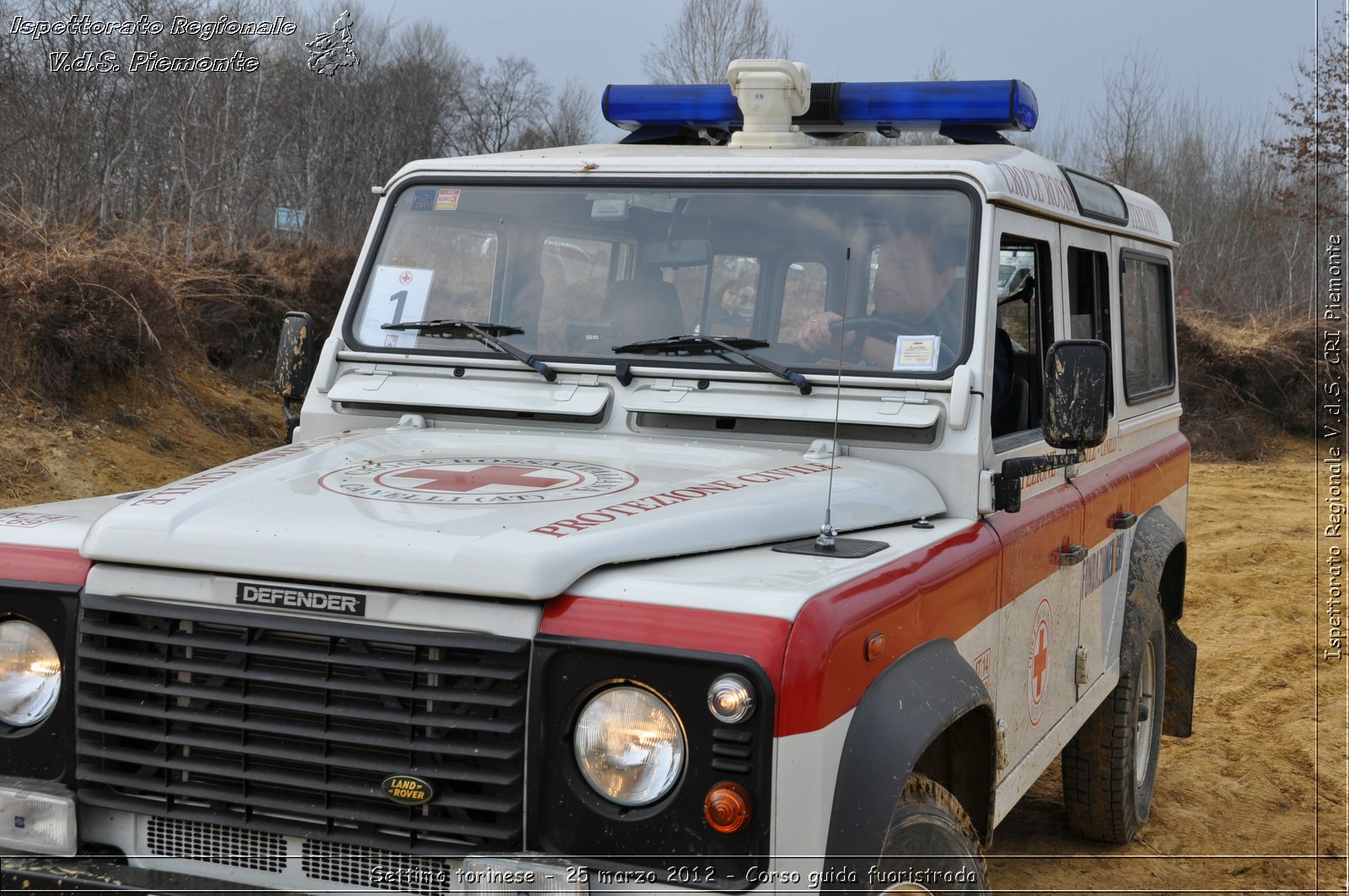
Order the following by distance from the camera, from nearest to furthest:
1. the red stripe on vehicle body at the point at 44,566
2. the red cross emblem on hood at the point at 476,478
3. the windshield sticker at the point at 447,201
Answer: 1. the red stripe on vehicle body at the point at 44,566
2. the red cross emblem on hood at the point at 476,478
3. the windshield sticker at the point at 447,201

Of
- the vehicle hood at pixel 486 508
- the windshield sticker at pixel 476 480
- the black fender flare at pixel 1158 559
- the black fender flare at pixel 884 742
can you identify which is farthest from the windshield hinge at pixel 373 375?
the black fender flare at pixel 1158 559

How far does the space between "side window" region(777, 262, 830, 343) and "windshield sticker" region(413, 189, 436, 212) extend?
1.22 meters

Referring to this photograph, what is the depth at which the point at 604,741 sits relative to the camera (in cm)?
235

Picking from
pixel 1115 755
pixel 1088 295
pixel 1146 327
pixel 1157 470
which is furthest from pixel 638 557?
pixel 1146 327

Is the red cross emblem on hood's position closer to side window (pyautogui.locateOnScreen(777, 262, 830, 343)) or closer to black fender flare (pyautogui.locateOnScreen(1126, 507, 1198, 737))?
side window (pyautogui.locateOnScreen(777, 262, 830, 343))

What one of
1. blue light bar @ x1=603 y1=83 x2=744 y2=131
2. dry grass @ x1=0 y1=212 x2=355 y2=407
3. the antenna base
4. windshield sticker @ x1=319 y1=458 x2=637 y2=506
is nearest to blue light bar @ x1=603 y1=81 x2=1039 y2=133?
blue light bar @ x1=603 y1=83 x2=744 y2=131

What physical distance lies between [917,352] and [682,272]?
742 millimetres

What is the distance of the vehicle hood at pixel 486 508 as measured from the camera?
2471 millimetres

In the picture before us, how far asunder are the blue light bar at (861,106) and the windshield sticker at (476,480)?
80.6 inches

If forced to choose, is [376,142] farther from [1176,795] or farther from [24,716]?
[24,716]

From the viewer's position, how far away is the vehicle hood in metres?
2.47

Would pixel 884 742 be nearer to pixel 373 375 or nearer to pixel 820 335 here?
pixel 820 335

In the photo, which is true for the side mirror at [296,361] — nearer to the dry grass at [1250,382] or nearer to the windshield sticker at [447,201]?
the windshield sticker at [447,201]

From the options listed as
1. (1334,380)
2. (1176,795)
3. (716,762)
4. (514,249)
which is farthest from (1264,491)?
(716,762)
